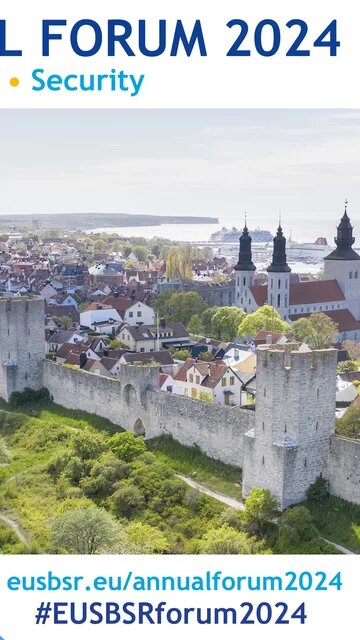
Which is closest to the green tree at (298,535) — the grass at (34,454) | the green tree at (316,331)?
the grass at (34,454)

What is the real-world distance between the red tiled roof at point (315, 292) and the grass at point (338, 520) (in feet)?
131

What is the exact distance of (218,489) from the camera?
2477 centimetres

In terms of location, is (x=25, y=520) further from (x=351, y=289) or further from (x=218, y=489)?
(x=351, y=289)

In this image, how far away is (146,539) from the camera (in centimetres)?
2208

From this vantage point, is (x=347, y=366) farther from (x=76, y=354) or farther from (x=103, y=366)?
(x=76, y=354)

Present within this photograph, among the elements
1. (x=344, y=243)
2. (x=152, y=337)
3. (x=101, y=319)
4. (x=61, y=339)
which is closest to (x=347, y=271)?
(x=344, y=243)

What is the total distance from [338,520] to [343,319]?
128 ft

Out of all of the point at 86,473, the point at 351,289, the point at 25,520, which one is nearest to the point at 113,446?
the point at 86,473

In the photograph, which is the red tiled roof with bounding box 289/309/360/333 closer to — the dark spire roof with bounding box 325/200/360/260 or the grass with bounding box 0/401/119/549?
the dark spire roof with bounding box 325/200/360/260

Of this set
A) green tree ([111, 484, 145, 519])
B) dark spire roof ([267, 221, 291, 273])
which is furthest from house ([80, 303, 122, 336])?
green tree ([111, 484, 145, 519])

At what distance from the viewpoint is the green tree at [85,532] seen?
2117cm

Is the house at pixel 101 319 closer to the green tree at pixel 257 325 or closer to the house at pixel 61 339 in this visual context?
the house at pixel 61 339

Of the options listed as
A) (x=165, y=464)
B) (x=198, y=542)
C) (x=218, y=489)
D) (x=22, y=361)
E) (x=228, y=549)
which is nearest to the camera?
(x=228, y=549)

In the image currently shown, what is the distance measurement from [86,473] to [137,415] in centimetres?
347
